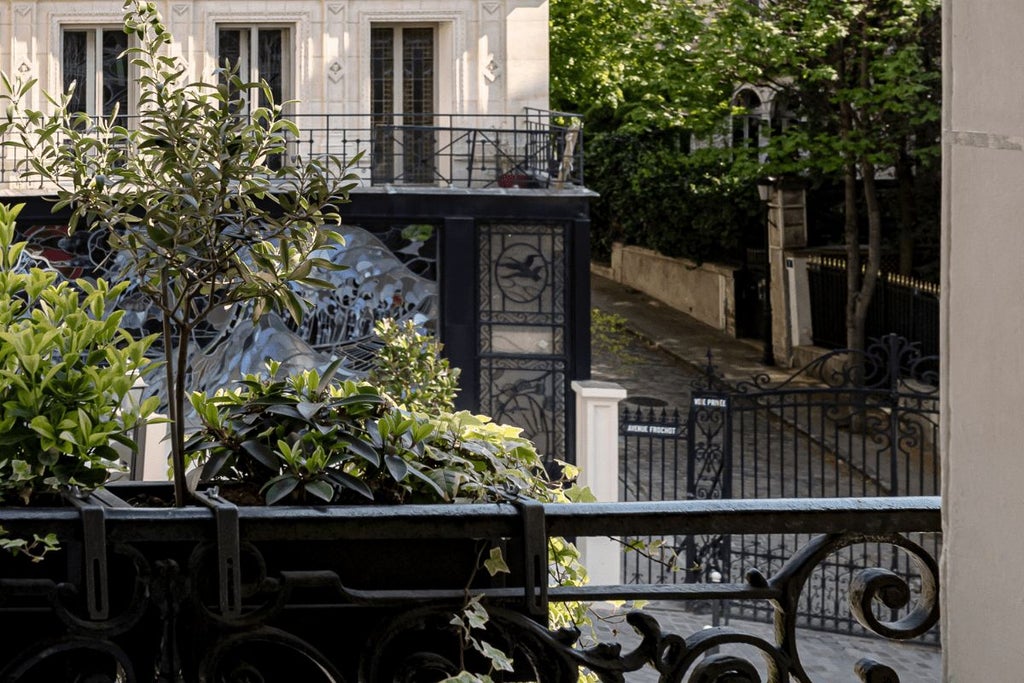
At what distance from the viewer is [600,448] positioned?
12891mm

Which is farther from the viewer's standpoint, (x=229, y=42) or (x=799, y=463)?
(x=229, y=42)

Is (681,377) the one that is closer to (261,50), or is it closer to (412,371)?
(261,50)

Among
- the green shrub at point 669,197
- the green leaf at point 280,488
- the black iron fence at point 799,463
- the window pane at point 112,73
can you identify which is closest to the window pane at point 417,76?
the window pane at point 112,73

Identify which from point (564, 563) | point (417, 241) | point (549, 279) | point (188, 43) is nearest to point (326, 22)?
point (188, 43)

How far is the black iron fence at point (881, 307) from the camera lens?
70.5 ft

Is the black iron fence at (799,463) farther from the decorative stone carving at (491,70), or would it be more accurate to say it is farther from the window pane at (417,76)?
the window pane at (417,76)

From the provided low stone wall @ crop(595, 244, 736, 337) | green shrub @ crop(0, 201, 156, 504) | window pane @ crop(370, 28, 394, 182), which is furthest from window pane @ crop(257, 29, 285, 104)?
green shrub @ crop(0, 201, 156, 504)

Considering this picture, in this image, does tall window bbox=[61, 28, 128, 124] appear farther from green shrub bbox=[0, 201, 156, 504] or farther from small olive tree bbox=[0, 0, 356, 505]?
green shrub bbox=[0, 201, 156, 504]

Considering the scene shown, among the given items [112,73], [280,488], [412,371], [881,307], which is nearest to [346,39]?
[112,73]

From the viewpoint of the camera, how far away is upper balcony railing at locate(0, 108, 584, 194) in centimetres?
1722

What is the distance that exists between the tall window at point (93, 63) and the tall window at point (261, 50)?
→ 4.27 ft

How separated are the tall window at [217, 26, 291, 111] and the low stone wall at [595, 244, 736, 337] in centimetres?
1193

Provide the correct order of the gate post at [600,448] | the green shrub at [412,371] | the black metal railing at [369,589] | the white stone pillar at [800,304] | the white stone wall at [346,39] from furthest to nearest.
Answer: the white stone pillar at [800,304]
the white stone wall at [346,39]
the green shrub at [412,371]
the gate post at [600,448]
the black metal railing at [369,589]

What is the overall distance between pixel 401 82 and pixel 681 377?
8.44 metres
